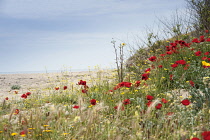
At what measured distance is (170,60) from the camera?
5.44m

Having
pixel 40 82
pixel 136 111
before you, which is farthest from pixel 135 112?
pixel 40 82

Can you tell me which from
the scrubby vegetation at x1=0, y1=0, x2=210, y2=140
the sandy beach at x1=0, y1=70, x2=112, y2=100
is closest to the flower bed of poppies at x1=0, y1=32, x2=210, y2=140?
the scrubby vegetation at x1=0, y1=0, x2=210, y2=140

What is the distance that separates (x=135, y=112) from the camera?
2.28 metres

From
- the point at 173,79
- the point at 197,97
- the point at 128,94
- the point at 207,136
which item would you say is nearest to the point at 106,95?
the point at 128,94

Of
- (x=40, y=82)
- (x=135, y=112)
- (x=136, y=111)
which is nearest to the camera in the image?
(x=135, y=112)

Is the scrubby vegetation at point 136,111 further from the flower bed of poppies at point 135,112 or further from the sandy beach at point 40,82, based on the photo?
the sandy beach at point 40,82

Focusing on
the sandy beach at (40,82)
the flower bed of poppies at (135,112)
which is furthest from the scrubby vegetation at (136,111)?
the sandy beach at (40,82)

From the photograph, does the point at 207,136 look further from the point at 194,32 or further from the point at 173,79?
the point at 194,32

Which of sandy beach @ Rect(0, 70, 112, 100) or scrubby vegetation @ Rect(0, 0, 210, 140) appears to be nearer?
scrubby vegetation @ Rect(0, 0, 210, 140)

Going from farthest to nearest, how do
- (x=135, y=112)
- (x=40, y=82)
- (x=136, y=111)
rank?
(x=40, y=82)
(x=136, y=111)
(x=135, y=112)

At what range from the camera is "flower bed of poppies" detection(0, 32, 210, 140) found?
2.11 metres

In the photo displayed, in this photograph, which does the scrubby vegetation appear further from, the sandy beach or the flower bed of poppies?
the sandy beach

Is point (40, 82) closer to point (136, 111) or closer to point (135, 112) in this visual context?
point (136, 111)

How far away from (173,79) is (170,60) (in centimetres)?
140
